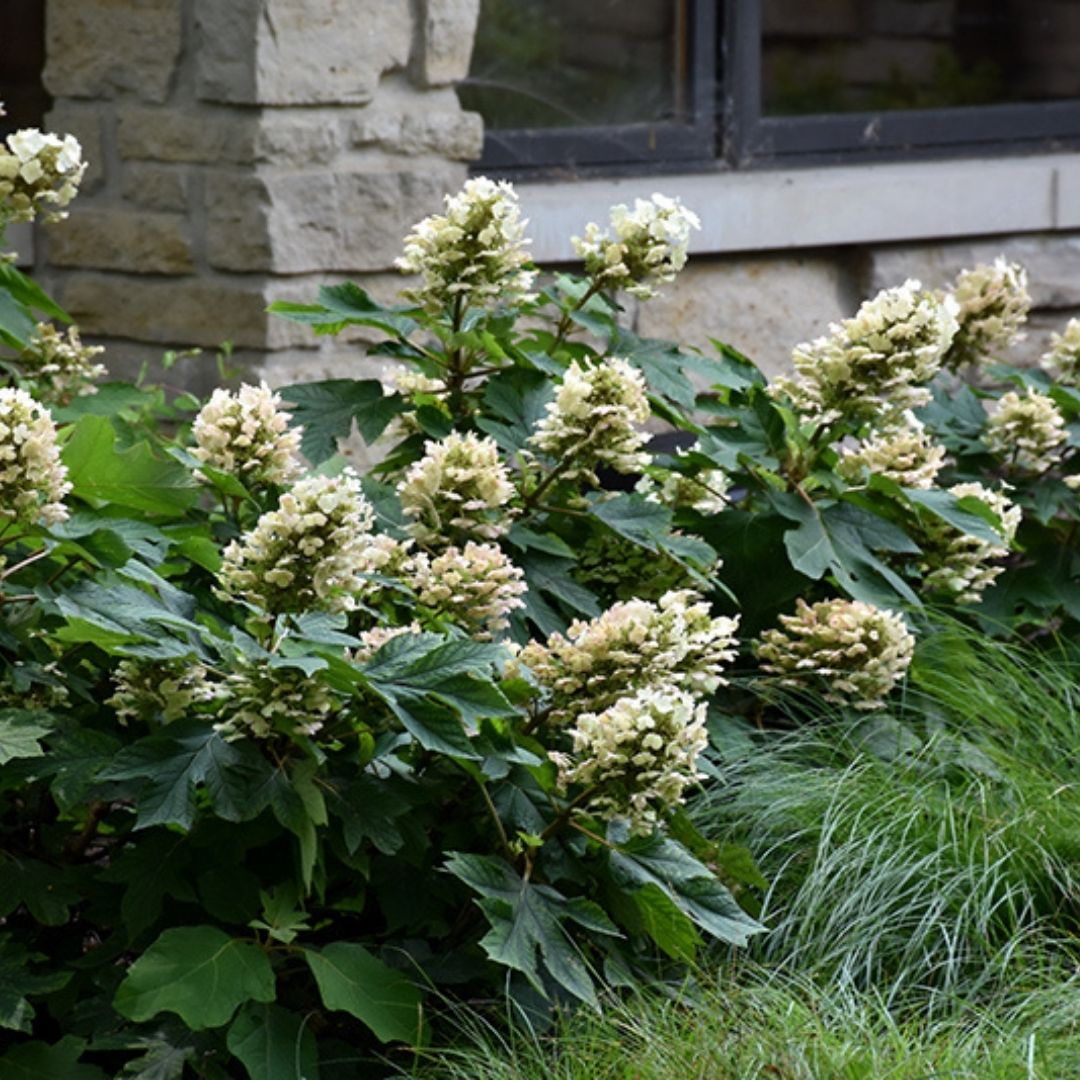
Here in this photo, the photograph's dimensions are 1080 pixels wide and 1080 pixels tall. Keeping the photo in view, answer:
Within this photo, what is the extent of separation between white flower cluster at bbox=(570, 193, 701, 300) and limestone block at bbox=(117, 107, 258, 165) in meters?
1.24

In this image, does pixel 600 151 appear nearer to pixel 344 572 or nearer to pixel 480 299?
→ pixel 480 299

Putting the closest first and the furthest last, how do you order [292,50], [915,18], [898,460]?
1. [898,460]
2. [292,50]
3. [915,18]

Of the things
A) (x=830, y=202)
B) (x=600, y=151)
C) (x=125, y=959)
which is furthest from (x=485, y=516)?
(x=830, y=202)

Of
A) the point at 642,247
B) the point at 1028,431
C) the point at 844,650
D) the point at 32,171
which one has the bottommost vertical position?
the point at 844,650

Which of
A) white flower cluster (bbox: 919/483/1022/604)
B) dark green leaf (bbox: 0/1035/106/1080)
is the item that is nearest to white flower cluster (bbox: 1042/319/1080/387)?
white flower cluster (bbox: 919/483/1022/604)

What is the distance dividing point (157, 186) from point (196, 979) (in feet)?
7.71

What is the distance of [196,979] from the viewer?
2.19 m

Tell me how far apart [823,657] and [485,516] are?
23.2 inches

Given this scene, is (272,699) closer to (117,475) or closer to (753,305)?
(117,475)

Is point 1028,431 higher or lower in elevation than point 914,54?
lower

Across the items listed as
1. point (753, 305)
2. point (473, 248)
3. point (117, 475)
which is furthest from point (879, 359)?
point (753, 305)

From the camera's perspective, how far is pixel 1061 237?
5625mm

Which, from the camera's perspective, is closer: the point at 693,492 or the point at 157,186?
the point at 693,492

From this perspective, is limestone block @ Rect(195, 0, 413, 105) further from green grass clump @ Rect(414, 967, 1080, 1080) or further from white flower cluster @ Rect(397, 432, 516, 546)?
green grass clump @ Rect(414, 967, 1080, 1080)
